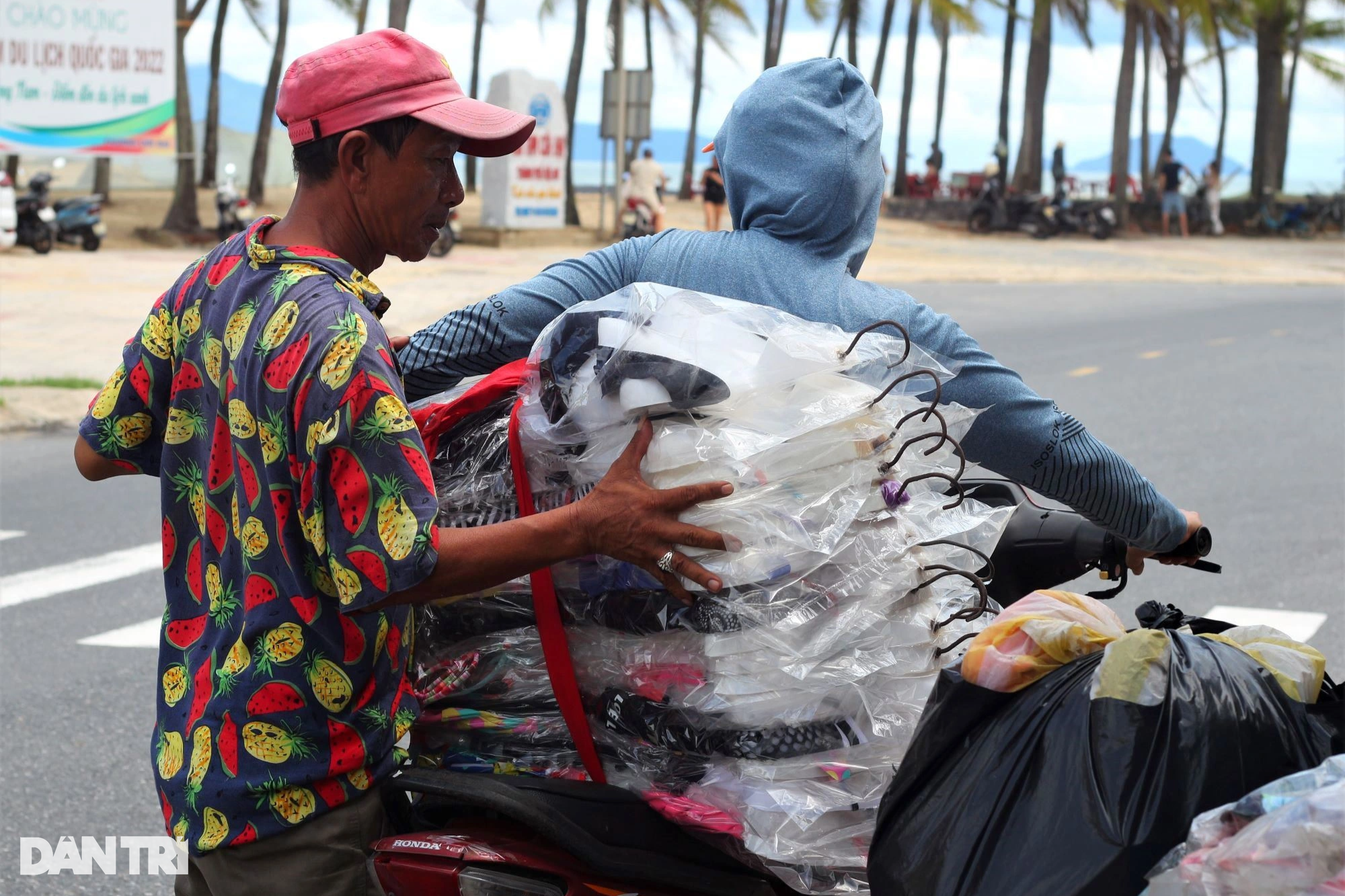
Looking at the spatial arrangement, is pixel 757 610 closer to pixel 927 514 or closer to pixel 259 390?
pixel 927 514

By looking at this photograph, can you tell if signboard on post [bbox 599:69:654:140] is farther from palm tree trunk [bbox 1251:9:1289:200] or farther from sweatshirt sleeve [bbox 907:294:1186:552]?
palm tree trunk [bbox 1251:9:1289:200]

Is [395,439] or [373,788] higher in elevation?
[395,439]

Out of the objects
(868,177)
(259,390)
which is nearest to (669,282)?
(868,177)

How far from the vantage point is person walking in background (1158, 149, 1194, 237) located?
36281 mm

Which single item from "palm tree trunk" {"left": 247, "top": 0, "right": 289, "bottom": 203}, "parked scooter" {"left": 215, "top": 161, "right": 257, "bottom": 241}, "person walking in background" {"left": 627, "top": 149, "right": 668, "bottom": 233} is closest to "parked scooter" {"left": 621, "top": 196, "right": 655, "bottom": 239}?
"person walking in background" {"left": 627, "top": 149, "right": 668, "bottom": 233}

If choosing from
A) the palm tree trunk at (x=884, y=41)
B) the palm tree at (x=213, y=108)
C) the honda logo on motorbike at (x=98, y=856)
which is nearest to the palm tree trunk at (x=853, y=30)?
the palm tree trunk at (x=884, y=41)

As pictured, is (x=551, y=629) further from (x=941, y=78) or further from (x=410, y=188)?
(x=941, y=78)

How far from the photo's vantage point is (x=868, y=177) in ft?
6.81

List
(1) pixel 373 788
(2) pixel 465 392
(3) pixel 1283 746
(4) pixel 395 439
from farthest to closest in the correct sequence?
(2) pixel 465 392
(1) pixel 373 788
(4) pixel 395 439
(3) pixel 1283 746

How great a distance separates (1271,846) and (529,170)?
2287 centimetres

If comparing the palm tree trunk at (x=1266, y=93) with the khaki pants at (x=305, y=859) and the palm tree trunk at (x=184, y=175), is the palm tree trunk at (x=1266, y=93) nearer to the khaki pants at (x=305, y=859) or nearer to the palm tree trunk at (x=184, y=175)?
the palm tree trunk at (x=184, y=175)

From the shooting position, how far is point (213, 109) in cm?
3772

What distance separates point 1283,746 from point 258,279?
1.31 m

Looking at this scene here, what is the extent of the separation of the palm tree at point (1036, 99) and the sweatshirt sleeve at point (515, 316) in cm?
4031
